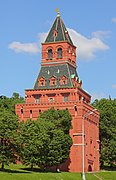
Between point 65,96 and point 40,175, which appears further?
point 65,96

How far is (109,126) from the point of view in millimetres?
101500

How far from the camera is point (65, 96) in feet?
302

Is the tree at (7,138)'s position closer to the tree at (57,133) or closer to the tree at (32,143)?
the tree at (32,143)

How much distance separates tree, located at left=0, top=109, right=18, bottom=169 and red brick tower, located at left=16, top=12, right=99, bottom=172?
1959 centimetres

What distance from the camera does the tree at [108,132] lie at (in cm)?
9756

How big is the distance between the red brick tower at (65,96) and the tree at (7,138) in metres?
19.6

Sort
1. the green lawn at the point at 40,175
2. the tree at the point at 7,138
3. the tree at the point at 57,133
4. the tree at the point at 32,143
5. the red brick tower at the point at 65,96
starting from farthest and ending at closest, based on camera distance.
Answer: the red brick tower at the point at 65,96, the tree at the point at 57,133, the tree at the point at 32,143, the tree at the point at 7,138, the green lawn at the point at 40,175

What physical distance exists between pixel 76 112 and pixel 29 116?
9.69 m

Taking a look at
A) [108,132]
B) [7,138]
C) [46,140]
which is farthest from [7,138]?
[108,132]

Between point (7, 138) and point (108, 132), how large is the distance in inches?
1452

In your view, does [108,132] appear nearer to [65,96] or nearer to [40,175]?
[65,96]

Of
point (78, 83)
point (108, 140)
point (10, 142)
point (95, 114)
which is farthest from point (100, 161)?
point (10, 142)

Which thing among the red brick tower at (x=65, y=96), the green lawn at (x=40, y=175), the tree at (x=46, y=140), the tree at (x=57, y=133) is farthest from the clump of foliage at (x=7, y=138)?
the red brick tower at (x=65, y=96)

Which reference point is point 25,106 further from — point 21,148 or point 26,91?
point 21,148
